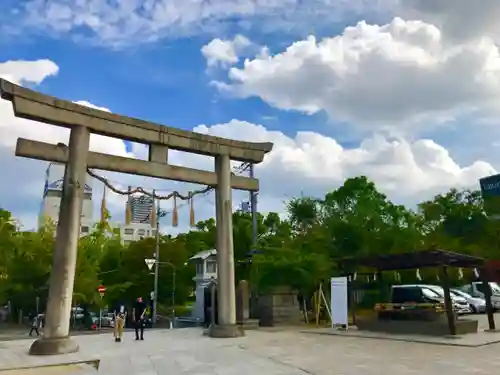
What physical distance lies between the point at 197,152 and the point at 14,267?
793 inches

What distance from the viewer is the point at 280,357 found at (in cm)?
1224

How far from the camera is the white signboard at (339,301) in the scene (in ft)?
62.1

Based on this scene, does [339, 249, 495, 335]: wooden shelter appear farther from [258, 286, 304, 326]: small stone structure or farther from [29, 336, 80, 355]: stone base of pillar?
[29, 336, 80, 355]: stone base of pillar

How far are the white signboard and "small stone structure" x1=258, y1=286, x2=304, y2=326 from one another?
4071 mm

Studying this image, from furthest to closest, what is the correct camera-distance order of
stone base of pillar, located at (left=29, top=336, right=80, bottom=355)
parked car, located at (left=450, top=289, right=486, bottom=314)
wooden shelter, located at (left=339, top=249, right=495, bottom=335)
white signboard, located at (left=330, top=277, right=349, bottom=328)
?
1. parked car, located at (left=450, top=289, right=486, bottom=314)
2. white signboard, located at (left=330, top=277, right=349, bottom=328)
3. wooden shelter, located at (left=339, top=249, right=495, bottom=335)
4. stone base of pillar, located at (left=29, top=336, right=80, bottom=355)

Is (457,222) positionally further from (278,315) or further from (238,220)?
(278,315)

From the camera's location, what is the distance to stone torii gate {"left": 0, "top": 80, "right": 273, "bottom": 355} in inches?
535

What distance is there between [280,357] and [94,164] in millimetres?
8085

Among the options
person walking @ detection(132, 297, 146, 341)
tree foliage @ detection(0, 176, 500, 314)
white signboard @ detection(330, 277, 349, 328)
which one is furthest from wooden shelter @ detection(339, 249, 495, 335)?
person walking @ detection(132, 297, 146, 341)

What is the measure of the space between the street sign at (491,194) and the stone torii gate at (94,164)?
26041mm

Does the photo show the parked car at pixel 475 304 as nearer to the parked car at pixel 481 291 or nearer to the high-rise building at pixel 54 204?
the parked car at pixel 481 291

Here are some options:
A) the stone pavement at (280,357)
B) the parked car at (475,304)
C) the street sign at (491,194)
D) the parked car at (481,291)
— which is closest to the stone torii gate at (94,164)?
the stone pavement at (280,357)

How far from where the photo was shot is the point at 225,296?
689 inches

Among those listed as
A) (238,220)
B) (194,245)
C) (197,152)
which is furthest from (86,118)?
(194,245)
